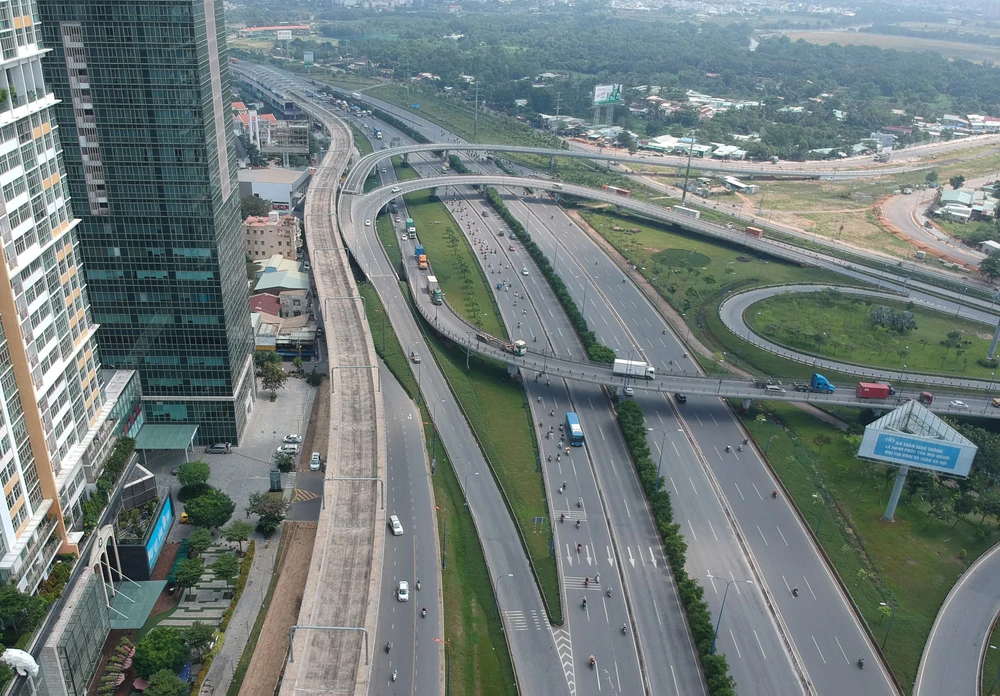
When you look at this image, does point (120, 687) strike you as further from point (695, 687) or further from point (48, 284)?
point (695, 687)

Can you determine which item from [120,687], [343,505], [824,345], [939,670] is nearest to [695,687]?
[939,670]

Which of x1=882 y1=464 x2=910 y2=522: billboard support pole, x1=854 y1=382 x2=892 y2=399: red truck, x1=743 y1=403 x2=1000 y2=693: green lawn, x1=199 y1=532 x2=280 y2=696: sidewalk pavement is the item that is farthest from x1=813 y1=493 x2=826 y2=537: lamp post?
x1=199 y1=532 x2=280 y2=696: sidewalk pavement

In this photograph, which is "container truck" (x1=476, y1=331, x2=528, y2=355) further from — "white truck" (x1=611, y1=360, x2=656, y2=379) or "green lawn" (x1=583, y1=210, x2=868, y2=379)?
"green lawn" (x1=583, y1=210, x2=868, y2=379)

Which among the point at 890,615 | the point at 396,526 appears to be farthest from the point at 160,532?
the point at 890,615

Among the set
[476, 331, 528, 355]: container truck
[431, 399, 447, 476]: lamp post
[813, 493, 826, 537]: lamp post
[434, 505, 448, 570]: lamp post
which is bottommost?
[434, 505, 448, 570]: lamp post

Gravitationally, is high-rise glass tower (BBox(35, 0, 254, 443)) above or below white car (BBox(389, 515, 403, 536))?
above

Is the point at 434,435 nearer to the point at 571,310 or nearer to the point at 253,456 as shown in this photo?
the point at 253,456
